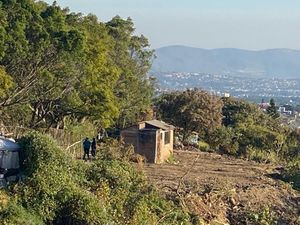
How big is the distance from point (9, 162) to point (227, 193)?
27.2 feet

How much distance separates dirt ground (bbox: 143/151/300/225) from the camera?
24125mm

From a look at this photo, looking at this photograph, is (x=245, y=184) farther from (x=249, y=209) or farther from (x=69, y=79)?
(x=69, y=79)

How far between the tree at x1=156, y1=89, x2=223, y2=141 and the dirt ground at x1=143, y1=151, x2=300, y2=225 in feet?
45.9

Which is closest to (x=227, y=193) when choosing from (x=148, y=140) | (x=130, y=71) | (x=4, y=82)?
(x=148, y=140)

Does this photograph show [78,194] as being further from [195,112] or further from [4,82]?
[195,112]

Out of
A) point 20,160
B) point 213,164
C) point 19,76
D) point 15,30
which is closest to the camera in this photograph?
point 20,160

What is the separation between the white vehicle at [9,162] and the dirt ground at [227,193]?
5432 mm

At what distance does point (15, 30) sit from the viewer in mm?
27312

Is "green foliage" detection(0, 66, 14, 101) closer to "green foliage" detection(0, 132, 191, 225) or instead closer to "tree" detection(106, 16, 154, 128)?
"green foliage" detection(0, 132, 191, 225)

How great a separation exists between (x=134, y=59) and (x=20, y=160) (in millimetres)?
25638

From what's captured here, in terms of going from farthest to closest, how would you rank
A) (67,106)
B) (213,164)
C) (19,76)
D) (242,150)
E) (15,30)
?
(242,150) → (213,164) → (67,106) → (19,76) → (15,30)

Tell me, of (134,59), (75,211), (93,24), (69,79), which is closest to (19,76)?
(69,79)

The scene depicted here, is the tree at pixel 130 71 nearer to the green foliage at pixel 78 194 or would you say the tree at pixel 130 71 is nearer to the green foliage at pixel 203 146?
the green foliage at pixel 203 146

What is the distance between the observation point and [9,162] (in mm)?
21062
